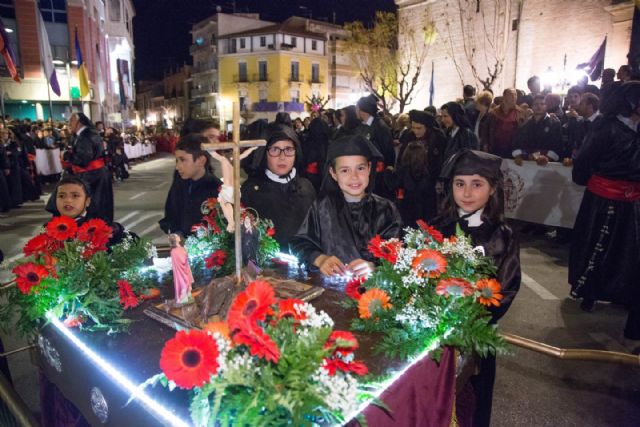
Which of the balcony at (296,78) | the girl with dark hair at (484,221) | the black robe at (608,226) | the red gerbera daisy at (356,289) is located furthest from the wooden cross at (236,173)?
the balcony at (296,78)

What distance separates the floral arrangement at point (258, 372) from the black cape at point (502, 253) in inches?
56.5

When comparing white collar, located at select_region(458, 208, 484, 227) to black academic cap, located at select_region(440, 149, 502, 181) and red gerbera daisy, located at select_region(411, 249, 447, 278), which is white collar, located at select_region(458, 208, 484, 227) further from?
red gerbera daisy, located at select_region(411, 249, 447, 278)

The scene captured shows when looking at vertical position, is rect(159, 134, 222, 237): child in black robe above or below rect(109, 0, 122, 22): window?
below

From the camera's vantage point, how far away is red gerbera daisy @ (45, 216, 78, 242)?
7.55ft

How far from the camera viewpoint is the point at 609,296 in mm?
4840

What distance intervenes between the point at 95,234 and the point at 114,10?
5120 cm

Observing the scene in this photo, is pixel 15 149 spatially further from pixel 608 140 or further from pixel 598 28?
pixel 598 28

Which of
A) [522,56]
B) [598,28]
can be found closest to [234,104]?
[598,28]

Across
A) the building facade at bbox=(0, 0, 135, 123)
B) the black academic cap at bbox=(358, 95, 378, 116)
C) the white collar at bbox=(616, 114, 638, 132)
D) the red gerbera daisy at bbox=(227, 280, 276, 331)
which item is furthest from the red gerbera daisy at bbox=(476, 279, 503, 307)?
the building facade at bbox=(0, 0, 135, 123)

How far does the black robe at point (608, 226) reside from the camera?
455 cm

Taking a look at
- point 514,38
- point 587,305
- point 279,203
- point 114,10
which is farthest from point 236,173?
point 114,10

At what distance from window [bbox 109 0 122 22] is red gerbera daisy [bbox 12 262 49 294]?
50408mm

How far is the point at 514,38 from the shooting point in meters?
27.6

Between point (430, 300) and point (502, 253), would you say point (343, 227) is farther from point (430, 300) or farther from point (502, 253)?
point (430, 300)
